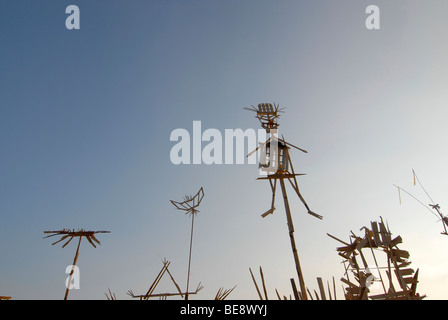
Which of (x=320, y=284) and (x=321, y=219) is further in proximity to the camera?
(x=321, y=219)
